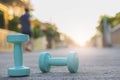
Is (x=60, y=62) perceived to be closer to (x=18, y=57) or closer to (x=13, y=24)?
(x=18, y=57)

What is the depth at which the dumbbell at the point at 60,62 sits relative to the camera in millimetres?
4883

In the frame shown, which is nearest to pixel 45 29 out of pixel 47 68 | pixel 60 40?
pixel 60 40

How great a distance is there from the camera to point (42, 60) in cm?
503

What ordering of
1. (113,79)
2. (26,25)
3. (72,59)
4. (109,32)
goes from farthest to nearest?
(109,32) < (26,25) < (72,59) < (113,79)

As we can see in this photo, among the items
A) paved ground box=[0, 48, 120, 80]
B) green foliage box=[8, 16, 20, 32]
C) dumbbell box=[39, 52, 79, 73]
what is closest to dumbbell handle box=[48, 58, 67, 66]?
dumbbell box=[39, 52, 79, 73]

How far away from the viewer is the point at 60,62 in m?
5.05

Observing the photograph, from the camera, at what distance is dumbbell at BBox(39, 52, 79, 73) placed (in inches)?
192

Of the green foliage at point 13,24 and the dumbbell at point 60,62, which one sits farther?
the green foliage at point 13,24

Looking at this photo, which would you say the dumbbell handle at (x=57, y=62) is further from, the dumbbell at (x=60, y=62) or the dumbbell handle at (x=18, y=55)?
the dumbbell handle at (x=18, y=55)

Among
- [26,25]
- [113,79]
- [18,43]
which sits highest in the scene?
[26,25]

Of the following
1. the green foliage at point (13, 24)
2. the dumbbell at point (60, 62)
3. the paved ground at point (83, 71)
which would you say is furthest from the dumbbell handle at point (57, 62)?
the green foliage at point (13, 24)

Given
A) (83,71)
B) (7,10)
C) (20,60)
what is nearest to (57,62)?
(83,71)

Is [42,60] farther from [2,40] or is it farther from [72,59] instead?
[2,40]

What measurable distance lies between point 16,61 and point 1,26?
19015 millimetres
